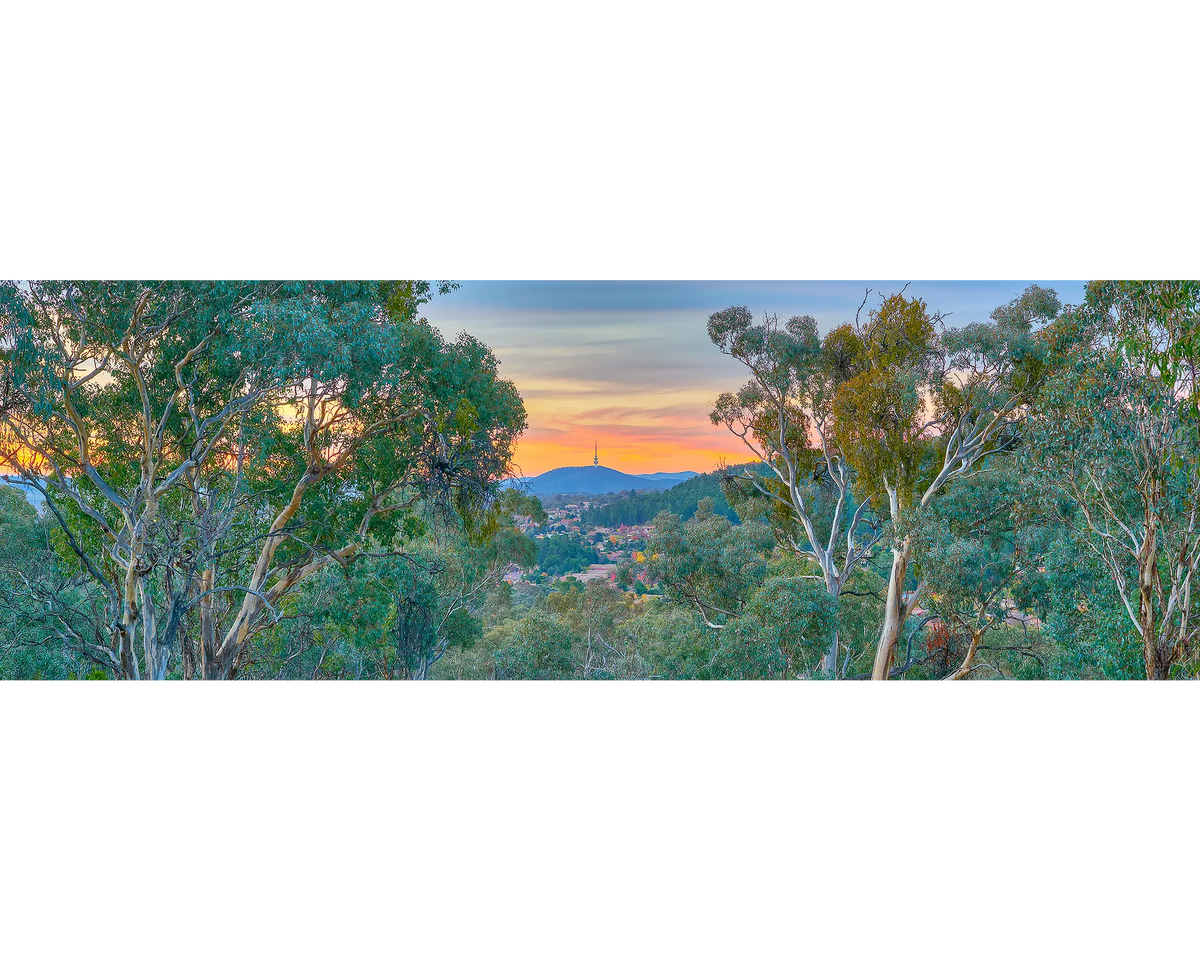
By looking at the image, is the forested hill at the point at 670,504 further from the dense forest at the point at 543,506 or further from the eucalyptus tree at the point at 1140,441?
the eucalyptus tree at the point at 1140,441

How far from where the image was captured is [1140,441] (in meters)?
4.55

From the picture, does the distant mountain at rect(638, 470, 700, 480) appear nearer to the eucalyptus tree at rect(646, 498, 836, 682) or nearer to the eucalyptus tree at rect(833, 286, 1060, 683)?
the eucalyptus tree at rect(646, 498, 836, 682)

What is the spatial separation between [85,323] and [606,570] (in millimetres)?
7230

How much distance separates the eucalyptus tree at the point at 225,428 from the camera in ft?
15.7

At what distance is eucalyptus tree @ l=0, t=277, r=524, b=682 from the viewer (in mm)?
4785

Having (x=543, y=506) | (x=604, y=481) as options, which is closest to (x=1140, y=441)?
(x=543, y=506)

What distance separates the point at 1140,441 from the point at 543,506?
5.86 meters

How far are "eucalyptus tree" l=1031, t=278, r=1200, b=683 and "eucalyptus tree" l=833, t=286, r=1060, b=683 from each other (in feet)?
7.95

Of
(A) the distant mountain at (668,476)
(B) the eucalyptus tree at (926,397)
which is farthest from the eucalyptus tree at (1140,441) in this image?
(A) the distant mountain at (668,476)

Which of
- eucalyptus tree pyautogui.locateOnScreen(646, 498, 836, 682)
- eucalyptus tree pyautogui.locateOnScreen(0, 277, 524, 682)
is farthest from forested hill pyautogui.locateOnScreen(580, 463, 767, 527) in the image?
eucalyptus tree pyautogui.locateOnScreen(0, 277, 524, 682)

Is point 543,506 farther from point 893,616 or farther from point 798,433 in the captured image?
point 893,616
